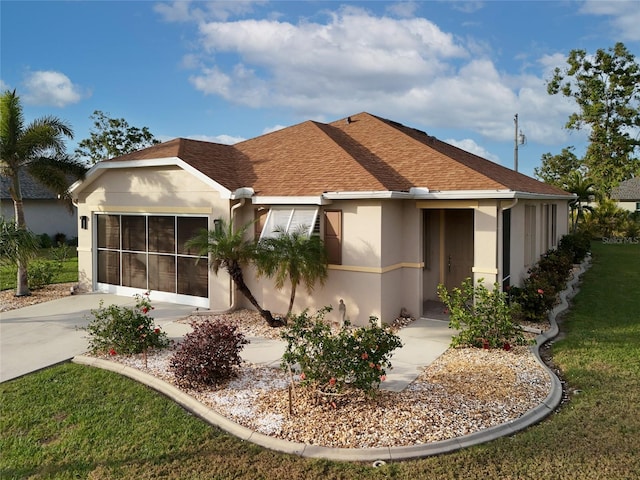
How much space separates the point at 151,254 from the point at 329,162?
587 centimetres

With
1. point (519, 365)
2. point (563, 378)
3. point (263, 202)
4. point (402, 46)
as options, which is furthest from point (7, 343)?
point (402, 46)

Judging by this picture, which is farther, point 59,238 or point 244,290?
point 59,238

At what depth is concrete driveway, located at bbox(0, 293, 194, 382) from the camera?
8.77m

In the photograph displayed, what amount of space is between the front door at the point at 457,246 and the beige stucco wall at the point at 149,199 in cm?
604

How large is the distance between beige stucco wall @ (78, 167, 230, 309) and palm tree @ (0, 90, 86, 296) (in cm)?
89

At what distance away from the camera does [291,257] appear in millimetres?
10055

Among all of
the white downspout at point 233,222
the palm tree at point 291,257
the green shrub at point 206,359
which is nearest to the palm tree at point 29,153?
the white downspout at point 233,222

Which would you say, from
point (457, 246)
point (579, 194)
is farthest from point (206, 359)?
point (579, 194)

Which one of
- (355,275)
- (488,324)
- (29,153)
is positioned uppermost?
(29,153)

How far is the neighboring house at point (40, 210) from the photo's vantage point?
1192 inches

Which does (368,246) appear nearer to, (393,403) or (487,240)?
(487,240)

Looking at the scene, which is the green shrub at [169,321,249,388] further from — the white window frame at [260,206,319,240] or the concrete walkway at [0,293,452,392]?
the white window frame at [260,206,319,240]

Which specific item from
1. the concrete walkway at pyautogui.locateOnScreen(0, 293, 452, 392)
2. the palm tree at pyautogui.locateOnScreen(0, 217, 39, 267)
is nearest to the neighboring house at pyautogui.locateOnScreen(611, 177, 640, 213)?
the concrete walkway at pyautogui.locateOnScreen(0, 293, 452, 392)

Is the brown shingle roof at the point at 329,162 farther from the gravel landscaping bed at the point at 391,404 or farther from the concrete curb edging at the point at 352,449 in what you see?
the concrete curb edging at the point at 352,449
